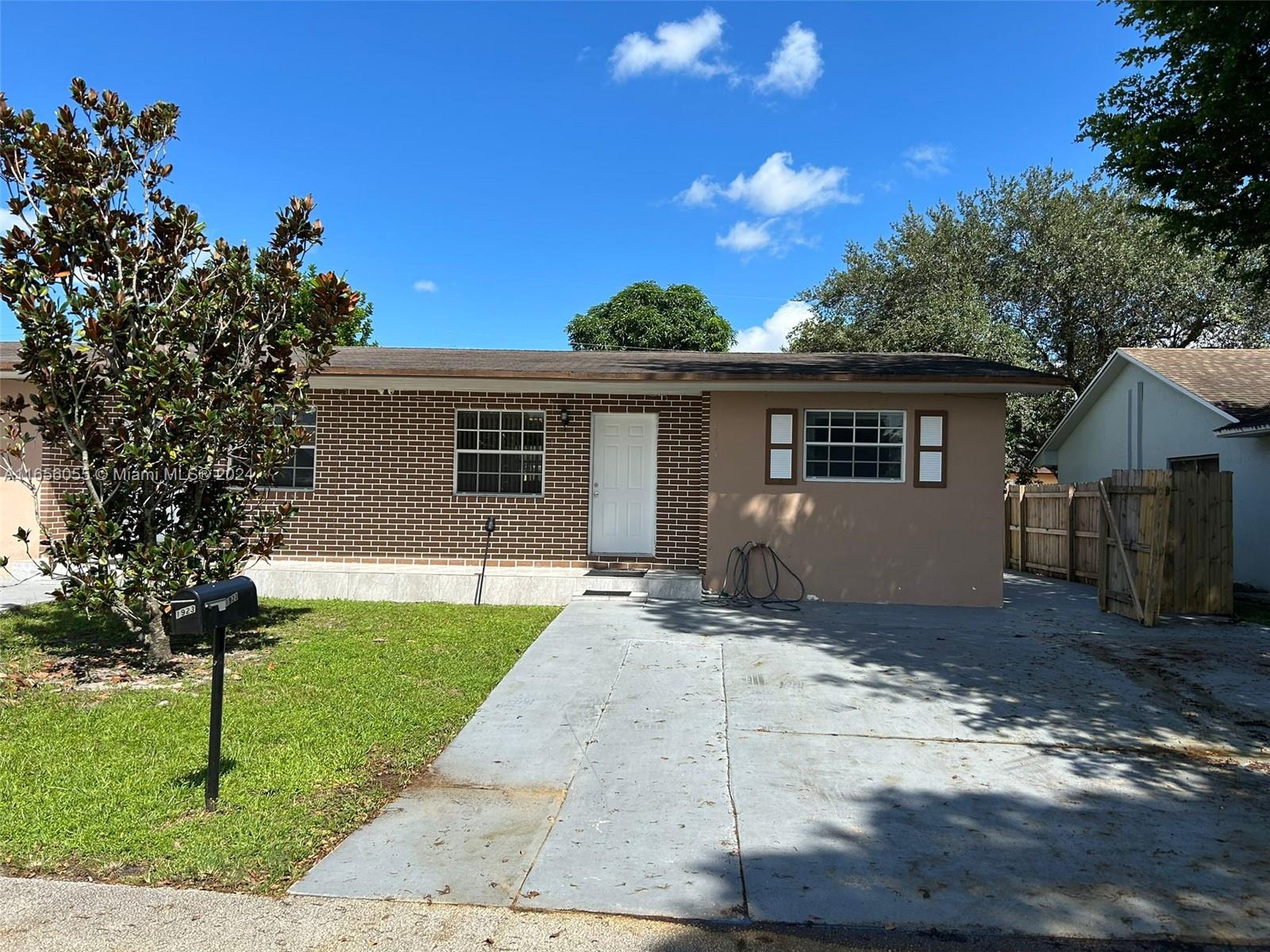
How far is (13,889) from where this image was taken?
3178 millimetres

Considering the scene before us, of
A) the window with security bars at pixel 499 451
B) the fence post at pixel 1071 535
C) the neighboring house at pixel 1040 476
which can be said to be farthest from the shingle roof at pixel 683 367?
the neighboring house at pixel 1040 476

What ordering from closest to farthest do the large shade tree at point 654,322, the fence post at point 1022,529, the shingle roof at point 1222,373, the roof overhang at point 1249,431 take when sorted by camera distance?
the roof overhang at point 1249,431 → the shingle roof at point 1222,373 → the fence post at point 1022,529 → the large shade tree at point 654,322

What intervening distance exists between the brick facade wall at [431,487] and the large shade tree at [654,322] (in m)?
23.1

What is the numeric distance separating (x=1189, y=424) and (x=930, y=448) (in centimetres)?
793

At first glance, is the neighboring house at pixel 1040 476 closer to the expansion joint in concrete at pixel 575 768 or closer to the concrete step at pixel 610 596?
the concrete step at pixel 610 596

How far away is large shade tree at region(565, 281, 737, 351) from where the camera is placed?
34.3 meters

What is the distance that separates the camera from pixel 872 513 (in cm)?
1039

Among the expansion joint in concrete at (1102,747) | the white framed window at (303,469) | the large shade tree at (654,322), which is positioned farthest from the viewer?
the large shade tree at (654,322)

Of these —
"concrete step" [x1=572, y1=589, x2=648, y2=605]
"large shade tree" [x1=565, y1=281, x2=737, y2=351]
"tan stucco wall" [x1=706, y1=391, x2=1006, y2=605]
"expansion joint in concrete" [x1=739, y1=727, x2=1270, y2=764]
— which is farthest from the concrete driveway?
"large shade tree" [x1=565, y1=281, x2=737, y2=351]

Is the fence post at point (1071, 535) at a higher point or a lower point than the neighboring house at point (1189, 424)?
lower

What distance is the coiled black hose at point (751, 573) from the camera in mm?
10469

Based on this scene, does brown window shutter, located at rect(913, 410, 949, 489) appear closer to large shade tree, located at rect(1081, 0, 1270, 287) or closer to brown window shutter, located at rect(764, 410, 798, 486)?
brown window shutter, located at rect(764, 410, 798, 486)

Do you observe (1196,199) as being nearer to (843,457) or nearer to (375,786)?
(843,457)

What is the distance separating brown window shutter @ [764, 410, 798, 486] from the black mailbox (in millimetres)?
7458
